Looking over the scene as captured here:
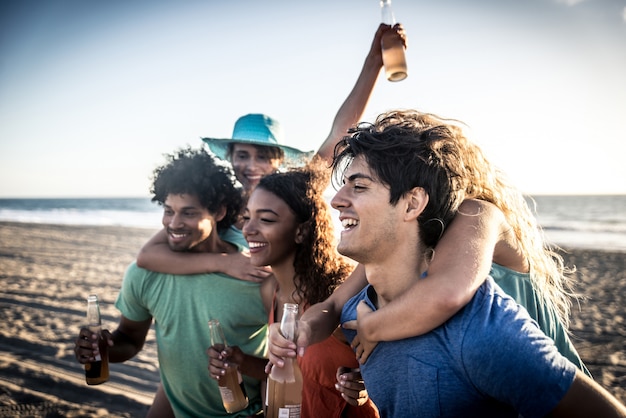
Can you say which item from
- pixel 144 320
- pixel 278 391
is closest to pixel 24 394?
pixel 144 320

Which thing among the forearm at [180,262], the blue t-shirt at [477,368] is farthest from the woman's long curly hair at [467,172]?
the forearm at [180,262]

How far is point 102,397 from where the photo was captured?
5207 mm

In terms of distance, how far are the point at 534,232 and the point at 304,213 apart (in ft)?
4.69

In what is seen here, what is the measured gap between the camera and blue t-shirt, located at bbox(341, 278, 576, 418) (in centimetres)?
152

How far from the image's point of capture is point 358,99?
352 centimetres

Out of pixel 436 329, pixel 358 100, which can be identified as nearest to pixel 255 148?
pixel 358 100

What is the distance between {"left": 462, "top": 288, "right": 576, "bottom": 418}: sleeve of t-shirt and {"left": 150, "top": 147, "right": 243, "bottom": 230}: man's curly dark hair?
247 centimetres

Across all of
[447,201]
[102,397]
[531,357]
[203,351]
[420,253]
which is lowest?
[102,397]

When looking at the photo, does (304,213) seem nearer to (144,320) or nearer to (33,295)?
(144,320)

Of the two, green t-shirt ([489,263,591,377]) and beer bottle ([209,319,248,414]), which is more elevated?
green t-shirt ([489,263,591,377])

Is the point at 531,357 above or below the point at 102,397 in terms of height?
above

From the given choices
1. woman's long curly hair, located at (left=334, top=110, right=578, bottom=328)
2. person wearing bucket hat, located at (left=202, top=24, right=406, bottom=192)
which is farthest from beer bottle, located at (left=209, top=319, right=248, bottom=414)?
person wearing bucket hat, located at (left=202, top=24, right=406, bottom=192)

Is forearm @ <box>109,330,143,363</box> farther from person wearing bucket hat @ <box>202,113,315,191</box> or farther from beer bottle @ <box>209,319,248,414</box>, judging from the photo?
person wearing bucket hat @ <box>202,113,315,191</box>

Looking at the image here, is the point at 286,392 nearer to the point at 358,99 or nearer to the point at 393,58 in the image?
the point at 358,99
